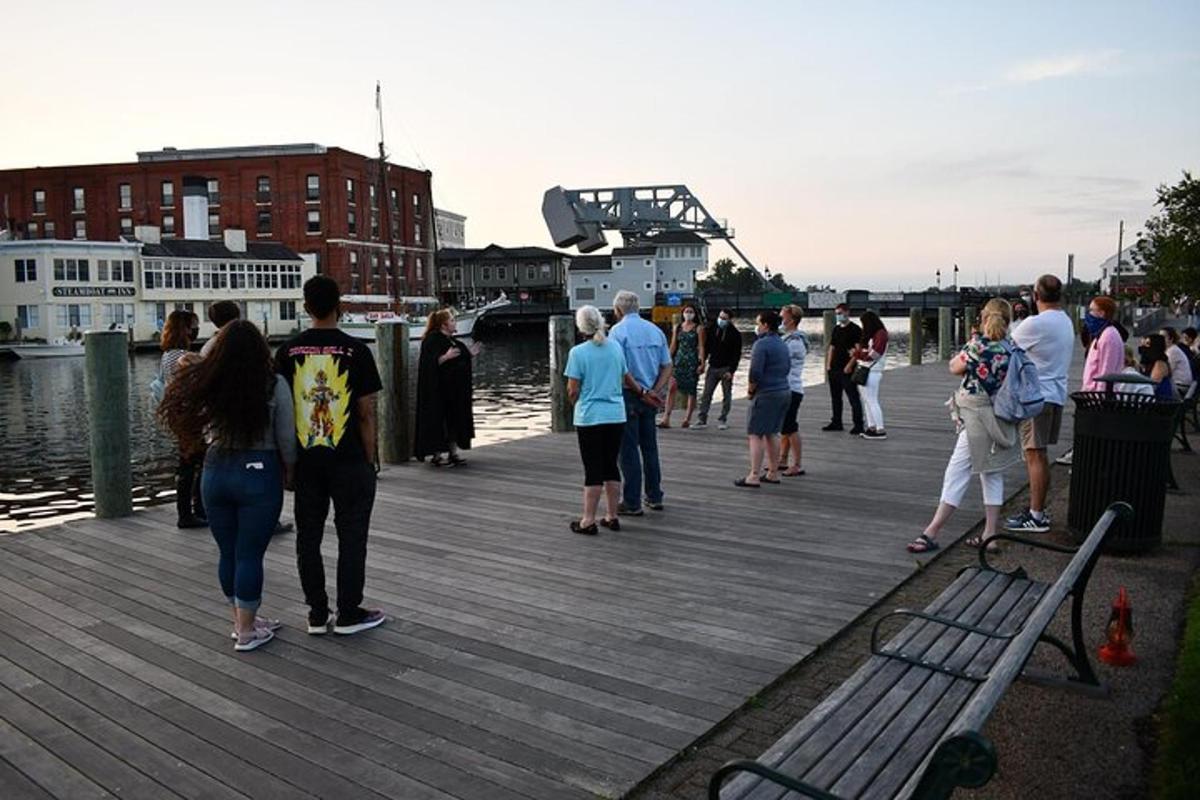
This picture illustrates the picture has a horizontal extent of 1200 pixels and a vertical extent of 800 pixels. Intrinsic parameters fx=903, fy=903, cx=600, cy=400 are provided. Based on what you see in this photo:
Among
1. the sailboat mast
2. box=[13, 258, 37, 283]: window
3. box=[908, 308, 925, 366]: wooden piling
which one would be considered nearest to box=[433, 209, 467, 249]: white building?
the sailboat mast

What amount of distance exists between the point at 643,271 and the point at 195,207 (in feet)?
130

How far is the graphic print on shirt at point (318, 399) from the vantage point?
16.3ft

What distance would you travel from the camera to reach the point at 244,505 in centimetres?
480

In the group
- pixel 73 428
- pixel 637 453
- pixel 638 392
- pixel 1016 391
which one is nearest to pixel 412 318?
pixel 73 428

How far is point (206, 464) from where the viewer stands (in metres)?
4.87

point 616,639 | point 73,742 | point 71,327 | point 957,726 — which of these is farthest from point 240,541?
point 71,327

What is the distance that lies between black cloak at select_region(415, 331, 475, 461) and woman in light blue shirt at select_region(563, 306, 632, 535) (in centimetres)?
365

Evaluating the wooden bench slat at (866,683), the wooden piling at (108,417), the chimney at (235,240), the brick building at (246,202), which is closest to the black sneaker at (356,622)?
the wooden bench slat at (866,683)

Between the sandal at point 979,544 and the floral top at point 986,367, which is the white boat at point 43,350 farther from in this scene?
the floral top at point 986,367

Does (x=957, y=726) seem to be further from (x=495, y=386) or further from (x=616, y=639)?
(x=495, y=386)

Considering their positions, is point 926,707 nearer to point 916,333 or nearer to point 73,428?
point 916,333

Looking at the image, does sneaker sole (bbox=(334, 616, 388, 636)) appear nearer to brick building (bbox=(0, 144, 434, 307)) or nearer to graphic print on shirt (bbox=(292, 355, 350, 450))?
graphic print on shirt (bbox=(292, 355, 350, 450))

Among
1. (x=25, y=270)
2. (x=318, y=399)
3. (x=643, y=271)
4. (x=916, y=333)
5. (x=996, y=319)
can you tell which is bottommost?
(x=916, y=333)

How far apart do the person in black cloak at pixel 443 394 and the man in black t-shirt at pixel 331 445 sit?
5387 millimetres
